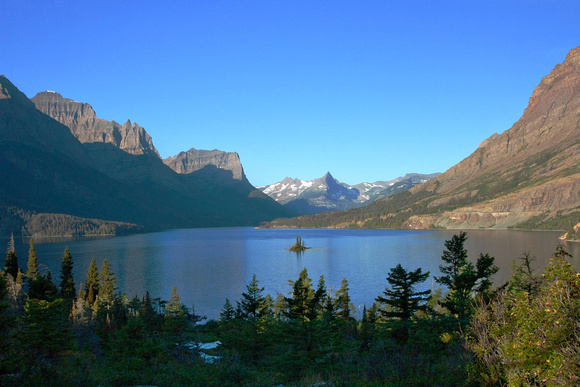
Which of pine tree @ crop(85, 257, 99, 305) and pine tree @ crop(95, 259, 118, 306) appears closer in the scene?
pine tree @ crop(95, 259, 118, 306)

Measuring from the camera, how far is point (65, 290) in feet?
196

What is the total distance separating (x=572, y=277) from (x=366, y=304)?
177 feet

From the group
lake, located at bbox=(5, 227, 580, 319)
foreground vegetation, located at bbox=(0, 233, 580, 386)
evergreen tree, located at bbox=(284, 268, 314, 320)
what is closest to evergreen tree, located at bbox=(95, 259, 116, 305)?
lake, located at bbox=(5, 227, 580, 319)

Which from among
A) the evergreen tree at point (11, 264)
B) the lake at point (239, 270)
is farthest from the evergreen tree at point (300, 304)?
the evergreen tree at point (11, 264)

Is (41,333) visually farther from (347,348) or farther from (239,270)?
(239,270)

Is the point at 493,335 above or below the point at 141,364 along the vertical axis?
above

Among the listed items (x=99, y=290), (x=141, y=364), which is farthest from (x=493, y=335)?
(x=99, y=290)

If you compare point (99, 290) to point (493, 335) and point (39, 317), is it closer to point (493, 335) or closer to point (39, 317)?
point (39, 317)

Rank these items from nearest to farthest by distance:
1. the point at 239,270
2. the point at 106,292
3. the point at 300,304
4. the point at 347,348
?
1. the point at 347,348
2. the point at 300,304
3. the point at 106,292
4. the point at 239,270

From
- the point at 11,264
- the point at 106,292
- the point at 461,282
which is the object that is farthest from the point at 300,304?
the point at 11,264

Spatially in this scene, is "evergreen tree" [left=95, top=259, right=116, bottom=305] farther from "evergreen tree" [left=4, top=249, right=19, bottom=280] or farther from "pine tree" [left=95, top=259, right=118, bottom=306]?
"evergreen tree" [left=4, top=249, right=19, bottom=280]

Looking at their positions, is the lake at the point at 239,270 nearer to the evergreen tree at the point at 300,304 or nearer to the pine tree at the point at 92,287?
the pine tree at the point at 92,287

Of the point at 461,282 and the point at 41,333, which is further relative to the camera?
the point at 461,282

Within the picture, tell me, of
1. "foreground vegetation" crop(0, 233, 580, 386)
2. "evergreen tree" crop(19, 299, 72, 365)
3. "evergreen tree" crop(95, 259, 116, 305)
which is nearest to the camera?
"foreground vegetation" crop(0, 233, 580, 386)
